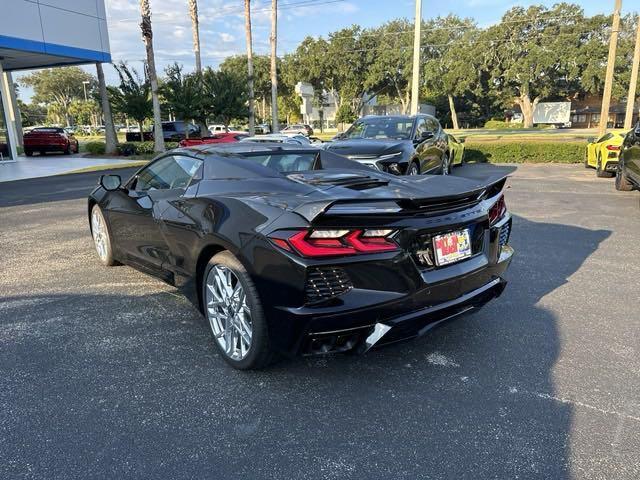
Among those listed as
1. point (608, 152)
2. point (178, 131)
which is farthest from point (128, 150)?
point (608, 152)

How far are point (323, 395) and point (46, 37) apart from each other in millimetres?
21480

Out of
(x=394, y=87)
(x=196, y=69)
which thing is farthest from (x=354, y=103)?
(x=196, y=69)

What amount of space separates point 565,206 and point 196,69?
79.9ft

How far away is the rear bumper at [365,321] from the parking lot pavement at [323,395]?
15.1 inches

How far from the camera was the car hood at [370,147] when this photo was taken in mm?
8648

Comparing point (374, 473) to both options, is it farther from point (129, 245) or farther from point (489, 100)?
point (489, 100)

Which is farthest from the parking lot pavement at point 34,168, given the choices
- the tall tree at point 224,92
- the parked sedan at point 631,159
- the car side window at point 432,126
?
the parked sedan at point 631,159

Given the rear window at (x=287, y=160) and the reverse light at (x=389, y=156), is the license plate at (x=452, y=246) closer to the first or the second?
the rear window at (x=287, y=160)

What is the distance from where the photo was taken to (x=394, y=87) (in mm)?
58438

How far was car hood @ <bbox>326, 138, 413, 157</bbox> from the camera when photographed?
8.65 m

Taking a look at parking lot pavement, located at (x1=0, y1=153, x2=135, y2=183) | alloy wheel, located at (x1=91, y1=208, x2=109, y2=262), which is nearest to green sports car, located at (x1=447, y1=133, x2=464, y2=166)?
alloy wheel, located at (x1=91, y1=208, x2=109, y2=262)

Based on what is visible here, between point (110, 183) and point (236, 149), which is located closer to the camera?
point (236, 149)

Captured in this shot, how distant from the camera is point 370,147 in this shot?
888cm

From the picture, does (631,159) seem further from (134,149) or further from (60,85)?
(60,85)
